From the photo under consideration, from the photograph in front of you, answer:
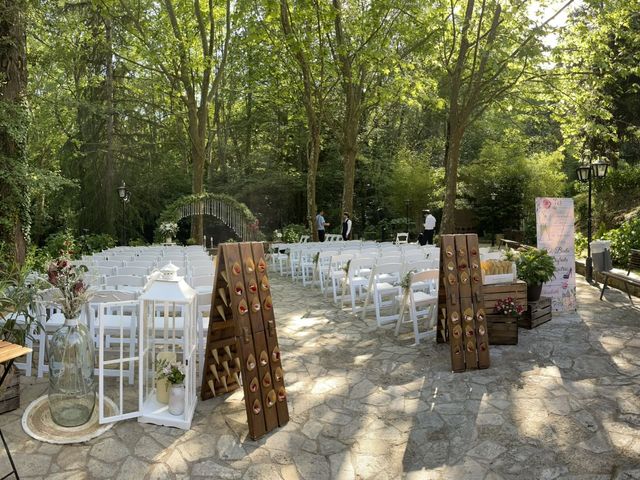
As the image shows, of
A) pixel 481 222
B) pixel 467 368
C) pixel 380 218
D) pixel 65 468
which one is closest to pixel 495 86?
pixel 481 222

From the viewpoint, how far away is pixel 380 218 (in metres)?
24.9

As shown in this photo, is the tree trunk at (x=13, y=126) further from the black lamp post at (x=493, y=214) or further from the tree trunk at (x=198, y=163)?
the black lamp post at (x=493, y=214)

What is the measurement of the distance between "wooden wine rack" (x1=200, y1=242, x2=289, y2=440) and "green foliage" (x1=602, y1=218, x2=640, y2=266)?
1001 centimetres

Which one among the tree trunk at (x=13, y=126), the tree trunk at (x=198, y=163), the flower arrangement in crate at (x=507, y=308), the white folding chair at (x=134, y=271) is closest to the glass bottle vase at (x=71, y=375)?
the white folding chair at (x=134, y=271)

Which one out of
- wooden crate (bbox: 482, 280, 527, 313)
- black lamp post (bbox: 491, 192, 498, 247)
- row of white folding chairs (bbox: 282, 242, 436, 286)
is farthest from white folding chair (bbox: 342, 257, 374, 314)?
black lamp post (bbox: 491, 192, 498, 247)

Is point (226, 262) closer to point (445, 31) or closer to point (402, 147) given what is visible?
point (445, 31)

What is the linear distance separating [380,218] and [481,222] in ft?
16.2

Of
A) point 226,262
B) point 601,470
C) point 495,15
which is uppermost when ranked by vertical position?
point 495,15

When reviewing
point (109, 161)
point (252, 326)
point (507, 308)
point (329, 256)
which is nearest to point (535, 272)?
point (507, 308)

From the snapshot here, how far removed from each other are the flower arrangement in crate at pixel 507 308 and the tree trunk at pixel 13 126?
7.45m

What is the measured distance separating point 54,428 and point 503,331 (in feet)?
15.4

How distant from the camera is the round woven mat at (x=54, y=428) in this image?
353 cm

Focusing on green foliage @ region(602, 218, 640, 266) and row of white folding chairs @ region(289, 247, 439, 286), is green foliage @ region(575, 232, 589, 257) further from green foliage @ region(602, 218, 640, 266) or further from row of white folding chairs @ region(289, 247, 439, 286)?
row of white folding chairs @ region(289, 247, 439, 286)

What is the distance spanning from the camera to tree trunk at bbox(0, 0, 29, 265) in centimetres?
764
